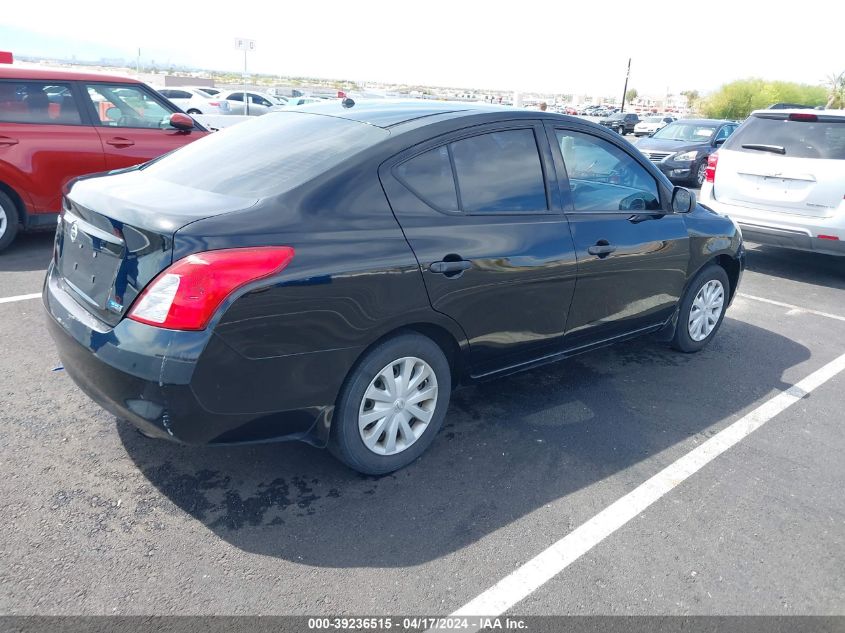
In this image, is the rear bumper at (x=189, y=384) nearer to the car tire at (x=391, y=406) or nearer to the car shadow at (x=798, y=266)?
the car tire at (x=391, y=406)

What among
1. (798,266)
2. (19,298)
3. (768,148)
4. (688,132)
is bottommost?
(798,266)

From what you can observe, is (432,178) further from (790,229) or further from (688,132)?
(688,132)

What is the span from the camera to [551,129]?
3836mm

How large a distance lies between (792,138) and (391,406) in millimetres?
6273

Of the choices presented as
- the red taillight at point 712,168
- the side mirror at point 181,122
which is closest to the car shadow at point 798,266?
the red taillight at point 712,168

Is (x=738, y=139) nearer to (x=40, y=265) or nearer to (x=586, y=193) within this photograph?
(x=586, y=193)

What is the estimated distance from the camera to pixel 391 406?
3207 mm

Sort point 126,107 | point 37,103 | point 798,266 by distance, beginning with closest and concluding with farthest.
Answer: point 37,103 < point 126,107 < point 798,266

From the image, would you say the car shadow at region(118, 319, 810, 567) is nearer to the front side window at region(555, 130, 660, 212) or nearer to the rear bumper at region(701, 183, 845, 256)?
the front side window at region(555, 130, 660, 212)

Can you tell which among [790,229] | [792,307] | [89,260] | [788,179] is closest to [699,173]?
[788,179]

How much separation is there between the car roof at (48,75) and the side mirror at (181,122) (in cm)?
72

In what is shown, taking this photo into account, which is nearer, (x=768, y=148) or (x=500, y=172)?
(x=500, y=172)

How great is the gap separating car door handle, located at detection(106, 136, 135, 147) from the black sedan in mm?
3930

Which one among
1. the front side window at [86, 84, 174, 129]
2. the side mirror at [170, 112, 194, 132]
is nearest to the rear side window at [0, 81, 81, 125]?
the front side window at [86, 84, 174, 129]
